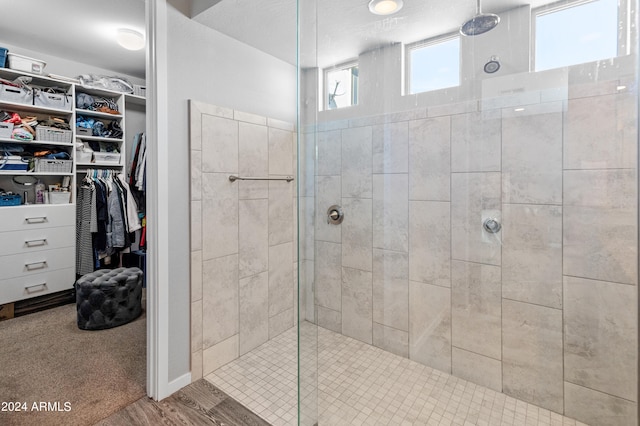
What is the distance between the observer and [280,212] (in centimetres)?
227

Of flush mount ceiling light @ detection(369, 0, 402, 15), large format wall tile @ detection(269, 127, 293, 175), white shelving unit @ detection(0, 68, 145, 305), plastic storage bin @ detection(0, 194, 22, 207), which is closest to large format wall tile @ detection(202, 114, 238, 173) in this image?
large format wall tile @ detection(269, 127, 293, 175)

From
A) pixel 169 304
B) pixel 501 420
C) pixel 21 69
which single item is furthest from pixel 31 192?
pixel 501 420

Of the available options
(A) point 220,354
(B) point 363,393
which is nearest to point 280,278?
(A) point 220,354

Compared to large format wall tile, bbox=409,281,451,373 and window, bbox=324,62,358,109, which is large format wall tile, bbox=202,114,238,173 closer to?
window, bbox=324,62,358,109

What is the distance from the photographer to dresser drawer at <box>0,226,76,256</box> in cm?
250

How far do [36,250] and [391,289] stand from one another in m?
2.96

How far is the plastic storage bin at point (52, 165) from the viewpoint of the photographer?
8.95 feet

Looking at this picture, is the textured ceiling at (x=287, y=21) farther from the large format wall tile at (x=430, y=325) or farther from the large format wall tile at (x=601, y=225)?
the large format wall tile at (x=430, y=325)

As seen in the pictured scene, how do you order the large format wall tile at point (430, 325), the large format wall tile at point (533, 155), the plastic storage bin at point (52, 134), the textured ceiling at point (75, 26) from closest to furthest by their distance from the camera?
the large format wall tile at point (533, 155) → the large format wall tile at point (430, 325) → the textured ceiling at point (75, 26) → the plastic storage bin at point (52, 134)

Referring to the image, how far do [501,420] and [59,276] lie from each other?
3444 millimetres

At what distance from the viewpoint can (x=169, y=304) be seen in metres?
1.61

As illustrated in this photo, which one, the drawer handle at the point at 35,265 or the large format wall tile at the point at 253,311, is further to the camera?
the drawer handle at the point at 35,265

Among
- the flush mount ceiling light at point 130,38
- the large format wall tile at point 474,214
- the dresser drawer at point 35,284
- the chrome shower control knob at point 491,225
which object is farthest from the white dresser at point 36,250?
the chrome shower control knob at point 491,225

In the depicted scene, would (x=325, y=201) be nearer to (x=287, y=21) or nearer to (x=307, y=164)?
(x=307, y=164)
